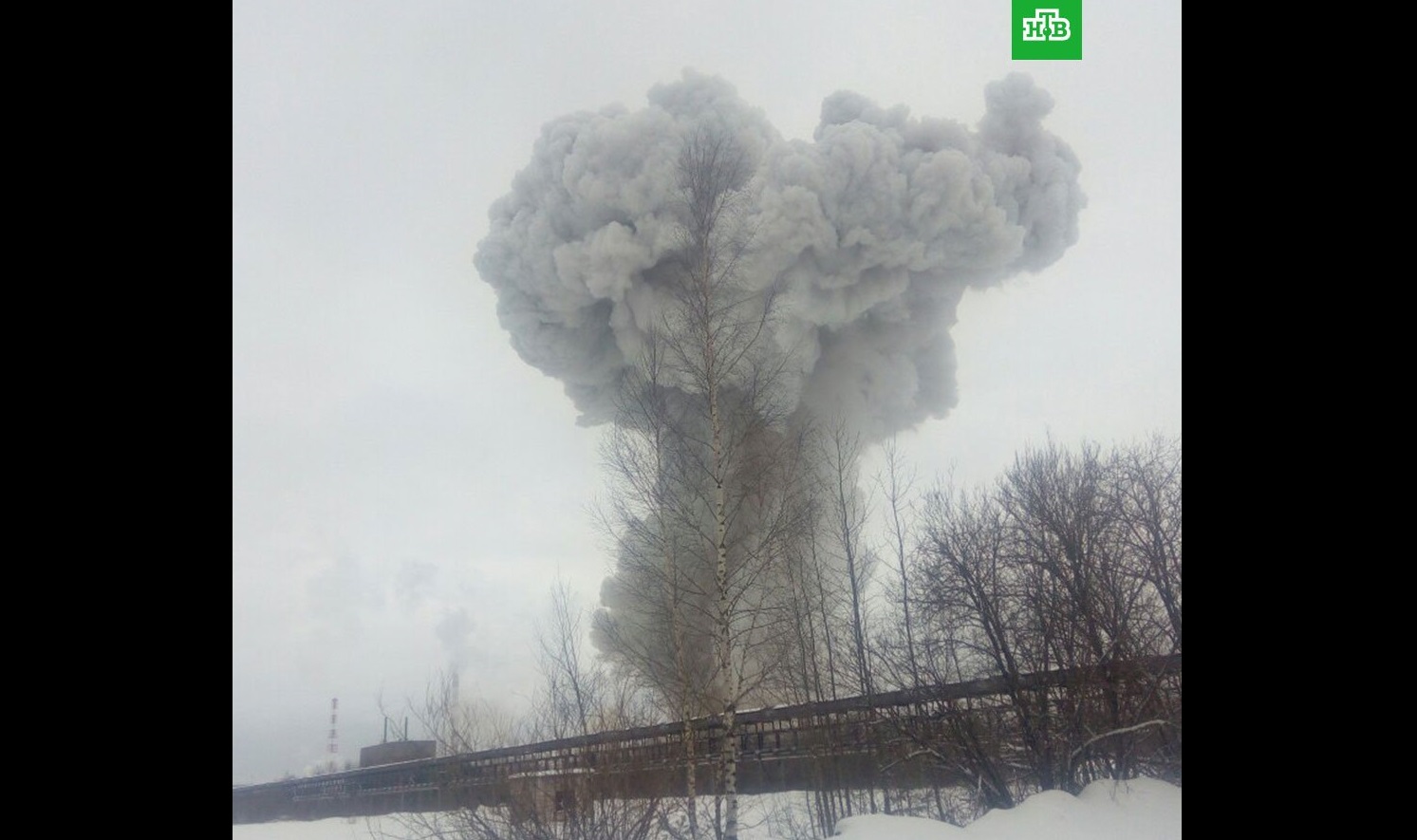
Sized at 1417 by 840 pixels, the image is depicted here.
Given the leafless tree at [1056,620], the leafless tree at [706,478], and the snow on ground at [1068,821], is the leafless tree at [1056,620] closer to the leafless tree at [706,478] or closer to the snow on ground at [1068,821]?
the snow on ground at [1068,821]

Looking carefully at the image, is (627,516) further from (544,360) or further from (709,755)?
(544,360)

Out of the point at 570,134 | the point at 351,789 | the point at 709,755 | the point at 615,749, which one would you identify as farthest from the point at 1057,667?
the point at 570,134

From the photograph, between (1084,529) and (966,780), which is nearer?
(966,780)

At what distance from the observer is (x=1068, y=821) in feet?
27.6

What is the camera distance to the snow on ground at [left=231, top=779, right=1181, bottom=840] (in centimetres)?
824

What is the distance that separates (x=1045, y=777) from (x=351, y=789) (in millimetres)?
7902

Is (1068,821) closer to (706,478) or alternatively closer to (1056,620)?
(1056,620)

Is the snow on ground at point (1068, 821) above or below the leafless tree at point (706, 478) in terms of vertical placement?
below

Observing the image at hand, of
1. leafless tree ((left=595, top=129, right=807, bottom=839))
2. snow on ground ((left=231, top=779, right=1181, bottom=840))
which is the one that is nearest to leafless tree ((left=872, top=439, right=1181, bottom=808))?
snow on ground ((left=231, top=779, right=1181, bottom=840))

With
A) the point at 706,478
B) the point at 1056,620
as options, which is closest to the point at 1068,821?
the point at 1056,620

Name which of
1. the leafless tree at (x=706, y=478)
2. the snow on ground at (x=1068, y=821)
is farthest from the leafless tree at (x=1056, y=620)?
the leafless tree at (x=706, y=478)

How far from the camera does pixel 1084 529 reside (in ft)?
34.0

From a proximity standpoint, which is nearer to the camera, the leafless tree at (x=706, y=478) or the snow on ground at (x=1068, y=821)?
the snow on ground at (x=1068, y=821)

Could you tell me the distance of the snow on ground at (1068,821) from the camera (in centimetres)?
824
